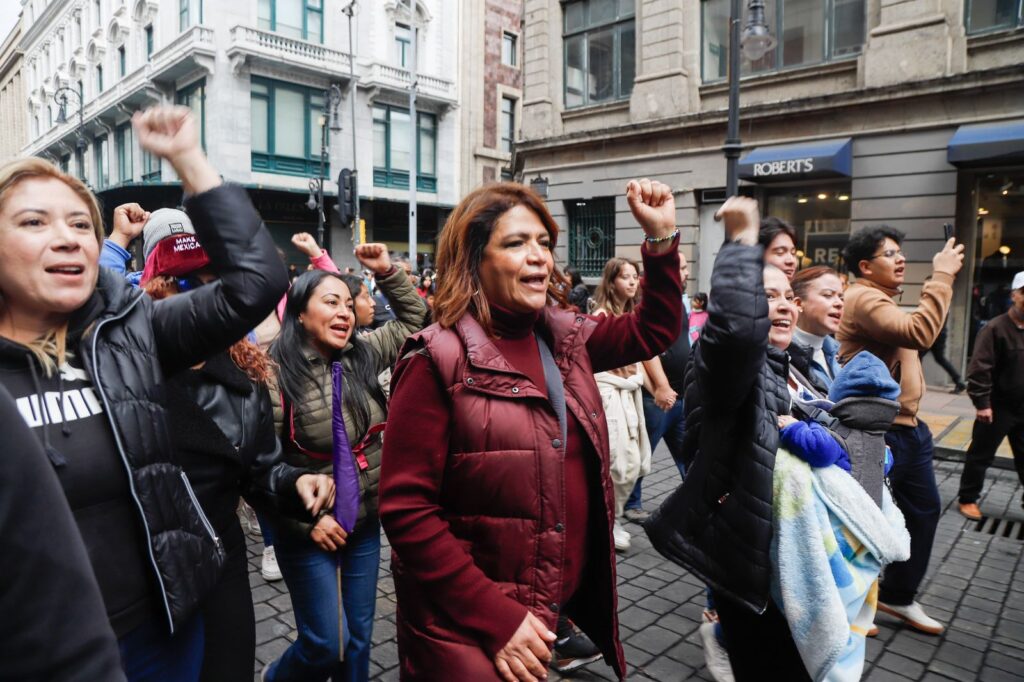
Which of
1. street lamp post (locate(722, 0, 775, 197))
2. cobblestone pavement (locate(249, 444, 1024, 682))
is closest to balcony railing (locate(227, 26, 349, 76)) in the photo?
street lamp post (locate(722, 0, 775, 197))

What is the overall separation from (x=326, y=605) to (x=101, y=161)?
41.3m

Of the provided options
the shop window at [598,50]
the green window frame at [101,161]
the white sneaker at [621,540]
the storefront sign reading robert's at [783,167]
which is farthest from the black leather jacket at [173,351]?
the green window frame at [101,161]

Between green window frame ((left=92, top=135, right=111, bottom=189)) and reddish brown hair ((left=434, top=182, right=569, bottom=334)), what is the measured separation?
39.9 metres

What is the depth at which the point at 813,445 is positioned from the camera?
7.61ft

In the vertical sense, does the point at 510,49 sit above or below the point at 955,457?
above

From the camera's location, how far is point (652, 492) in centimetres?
660

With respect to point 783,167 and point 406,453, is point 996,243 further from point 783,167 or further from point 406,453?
point 406,453

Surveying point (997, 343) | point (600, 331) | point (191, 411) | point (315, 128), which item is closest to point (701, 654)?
point (600, 331)

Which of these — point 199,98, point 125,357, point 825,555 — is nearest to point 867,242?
point 825,555

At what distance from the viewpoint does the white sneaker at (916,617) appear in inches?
157

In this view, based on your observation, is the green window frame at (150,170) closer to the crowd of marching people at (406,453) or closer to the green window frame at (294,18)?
the green window frame at (294,18)

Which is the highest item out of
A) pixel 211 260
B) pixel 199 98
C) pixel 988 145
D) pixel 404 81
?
pixel 404 81

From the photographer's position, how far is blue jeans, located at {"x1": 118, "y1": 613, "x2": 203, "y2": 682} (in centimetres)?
174

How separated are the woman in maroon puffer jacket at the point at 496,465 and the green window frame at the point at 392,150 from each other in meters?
29.8
